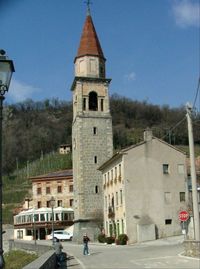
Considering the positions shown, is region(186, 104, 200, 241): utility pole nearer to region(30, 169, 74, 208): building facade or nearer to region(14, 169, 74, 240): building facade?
region(14, 169, 74, 240): building facade

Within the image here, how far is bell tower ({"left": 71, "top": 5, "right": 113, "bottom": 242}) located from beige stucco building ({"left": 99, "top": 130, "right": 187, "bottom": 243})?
6923 mm

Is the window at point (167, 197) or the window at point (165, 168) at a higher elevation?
the window at point (165, 168)

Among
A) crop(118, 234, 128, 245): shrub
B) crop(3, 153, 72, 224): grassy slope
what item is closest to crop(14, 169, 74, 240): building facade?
crop(3, 153, 72, 224): grassy slope

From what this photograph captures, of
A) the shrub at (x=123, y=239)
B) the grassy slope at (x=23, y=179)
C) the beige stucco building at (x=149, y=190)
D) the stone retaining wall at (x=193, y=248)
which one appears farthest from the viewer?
the grassy slope at (x=23, y=179)

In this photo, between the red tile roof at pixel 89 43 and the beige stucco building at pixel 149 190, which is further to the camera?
the red tile roof at pixel 89 43

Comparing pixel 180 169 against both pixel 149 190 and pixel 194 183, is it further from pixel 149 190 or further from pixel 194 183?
pixel 194 183

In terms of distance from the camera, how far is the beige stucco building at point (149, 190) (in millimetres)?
46750

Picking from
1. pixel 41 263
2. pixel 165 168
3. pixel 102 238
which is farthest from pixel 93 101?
pixel 41 263

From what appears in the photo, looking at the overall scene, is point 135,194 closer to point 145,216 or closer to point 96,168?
point 145,216

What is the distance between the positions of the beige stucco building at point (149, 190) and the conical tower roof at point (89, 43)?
19220 mm

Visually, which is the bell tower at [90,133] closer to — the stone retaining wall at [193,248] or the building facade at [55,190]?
the building facade at [55,190]

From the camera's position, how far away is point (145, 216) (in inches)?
1853

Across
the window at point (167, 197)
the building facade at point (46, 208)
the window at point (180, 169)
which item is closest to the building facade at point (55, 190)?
the building facade at point (46, 208)

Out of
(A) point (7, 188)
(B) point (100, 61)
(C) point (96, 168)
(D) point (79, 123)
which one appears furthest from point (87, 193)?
(A) point (7, 188)
